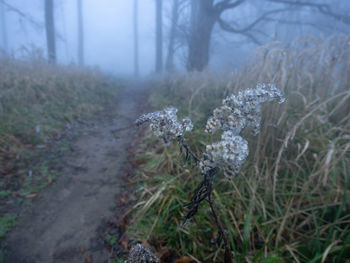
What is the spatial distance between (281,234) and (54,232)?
1.68m

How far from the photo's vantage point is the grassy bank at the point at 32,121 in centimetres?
203

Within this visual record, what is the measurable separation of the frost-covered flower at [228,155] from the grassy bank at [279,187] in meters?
0.46

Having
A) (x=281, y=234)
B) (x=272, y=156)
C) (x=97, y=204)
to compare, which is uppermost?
(x=272, y=156)

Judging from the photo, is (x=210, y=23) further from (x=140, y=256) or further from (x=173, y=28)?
(x=140, y=256)

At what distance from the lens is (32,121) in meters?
3.08

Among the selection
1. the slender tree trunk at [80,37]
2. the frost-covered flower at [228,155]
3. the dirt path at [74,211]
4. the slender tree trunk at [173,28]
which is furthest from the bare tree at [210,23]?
the slender tree trunk at [80,37]

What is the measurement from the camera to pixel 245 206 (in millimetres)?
1539

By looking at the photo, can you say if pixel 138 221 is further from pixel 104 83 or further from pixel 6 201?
pixel 104 83

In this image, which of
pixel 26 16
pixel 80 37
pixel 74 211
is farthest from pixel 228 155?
pixel 80 37

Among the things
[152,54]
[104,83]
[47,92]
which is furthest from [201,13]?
[152,54]

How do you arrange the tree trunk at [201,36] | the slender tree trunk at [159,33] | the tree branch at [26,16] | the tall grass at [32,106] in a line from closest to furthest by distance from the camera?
the tall grass at [32,106] < the tree trunk at [201,36] < the tree branch at [26,16] < the slender tree trunk at [159,33]

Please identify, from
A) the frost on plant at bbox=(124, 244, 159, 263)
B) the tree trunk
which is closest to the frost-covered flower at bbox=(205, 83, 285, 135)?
the frost on plant at bbox=(124, 244, 159, 263)

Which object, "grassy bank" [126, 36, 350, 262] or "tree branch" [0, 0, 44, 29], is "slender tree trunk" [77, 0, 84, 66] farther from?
"grassy bank" [126, 36, 350, 262]

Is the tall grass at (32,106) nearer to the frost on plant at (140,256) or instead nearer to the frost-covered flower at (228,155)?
the frost on plant at (140,256)
